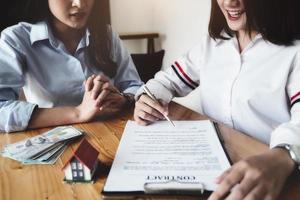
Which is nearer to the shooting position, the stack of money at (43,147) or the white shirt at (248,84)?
the stack of money at (43,147)

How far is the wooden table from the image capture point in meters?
0.53

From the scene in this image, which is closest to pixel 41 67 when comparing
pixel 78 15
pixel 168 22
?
pixel 78 15

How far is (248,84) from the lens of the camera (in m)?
0.87

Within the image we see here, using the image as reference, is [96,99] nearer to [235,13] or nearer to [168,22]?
[235,13]

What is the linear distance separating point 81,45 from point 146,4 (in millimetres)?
1172

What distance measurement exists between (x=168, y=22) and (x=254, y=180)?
194 centimetres

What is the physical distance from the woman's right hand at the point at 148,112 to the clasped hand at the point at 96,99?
0.12 m

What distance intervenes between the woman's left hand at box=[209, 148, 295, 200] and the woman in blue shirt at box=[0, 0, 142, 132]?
51cm

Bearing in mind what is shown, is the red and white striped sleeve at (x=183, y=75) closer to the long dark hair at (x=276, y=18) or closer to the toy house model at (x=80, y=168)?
the long dark hair at (x=276, y=18)

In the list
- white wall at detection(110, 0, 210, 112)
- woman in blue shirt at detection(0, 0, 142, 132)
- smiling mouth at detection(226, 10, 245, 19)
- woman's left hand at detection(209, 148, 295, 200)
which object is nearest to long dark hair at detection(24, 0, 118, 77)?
woman in blue shirt at detection(0, 0, 142, 132)

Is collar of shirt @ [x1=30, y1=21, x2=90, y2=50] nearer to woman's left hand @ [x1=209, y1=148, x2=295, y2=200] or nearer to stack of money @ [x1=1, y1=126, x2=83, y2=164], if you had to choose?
stack of money @ [x1=1, y1=126, x2=83, y2=164]

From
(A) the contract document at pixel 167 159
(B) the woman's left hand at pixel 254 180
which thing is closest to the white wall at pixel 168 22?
(A) the contract document at pixel 167 159

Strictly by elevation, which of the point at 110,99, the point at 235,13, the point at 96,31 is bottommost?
the point at 110,99

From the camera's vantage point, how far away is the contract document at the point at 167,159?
530 mm
